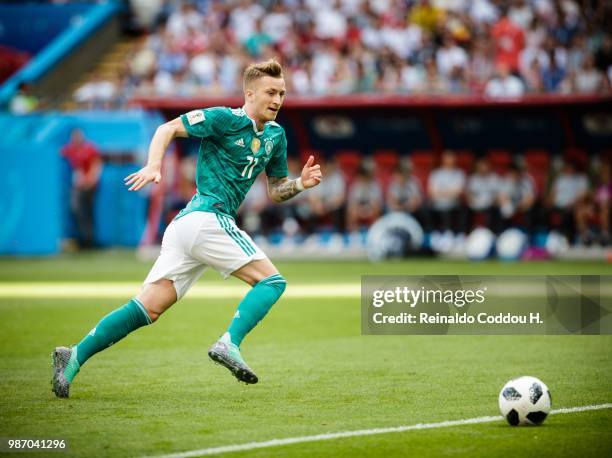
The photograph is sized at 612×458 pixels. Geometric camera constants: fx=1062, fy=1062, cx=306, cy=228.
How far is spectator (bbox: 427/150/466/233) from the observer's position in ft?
71.1

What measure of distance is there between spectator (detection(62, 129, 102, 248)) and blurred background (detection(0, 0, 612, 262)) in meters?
0.04

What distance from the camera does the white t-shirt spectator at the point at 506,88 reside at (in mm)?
20984

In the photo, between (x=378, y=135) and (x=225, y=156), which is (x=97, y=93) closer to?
(x=378, y=135)

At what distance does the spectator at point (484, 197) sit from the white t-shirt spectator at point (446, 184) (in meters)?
0.25

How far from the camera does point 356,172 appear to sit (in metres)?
23.2

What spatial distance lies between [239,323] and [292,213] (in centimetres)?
1529

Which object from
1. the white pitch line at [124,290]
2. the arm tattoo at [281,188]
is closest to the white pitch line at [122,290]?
the white pitch line at [124,290]

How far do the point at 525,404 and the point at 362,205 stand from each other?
1617cm

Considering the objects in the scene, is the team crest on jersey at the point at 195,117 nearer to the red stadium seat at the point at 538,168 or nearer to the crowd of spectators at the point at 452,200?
the crowd of spectators at the point at 452,200

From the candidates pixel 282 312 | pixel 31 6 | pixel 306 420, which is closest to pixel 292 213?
pixel 282 312

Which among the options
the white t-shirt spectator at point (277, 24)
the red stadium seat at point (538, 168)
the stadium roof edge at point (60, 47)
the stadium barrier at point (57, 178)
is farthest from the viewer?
the stadium roof edge at point (60, 47)

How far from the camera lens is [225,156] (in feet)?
24.3

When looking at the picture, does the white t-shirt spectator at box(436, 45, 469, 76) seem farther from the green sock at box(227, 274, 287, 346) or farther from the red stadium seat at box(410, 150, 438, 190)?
the green sock at box(227, 274, 287, 346)

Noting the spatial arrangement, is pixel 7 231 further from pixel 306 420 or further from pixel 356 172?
pixel 306 420
